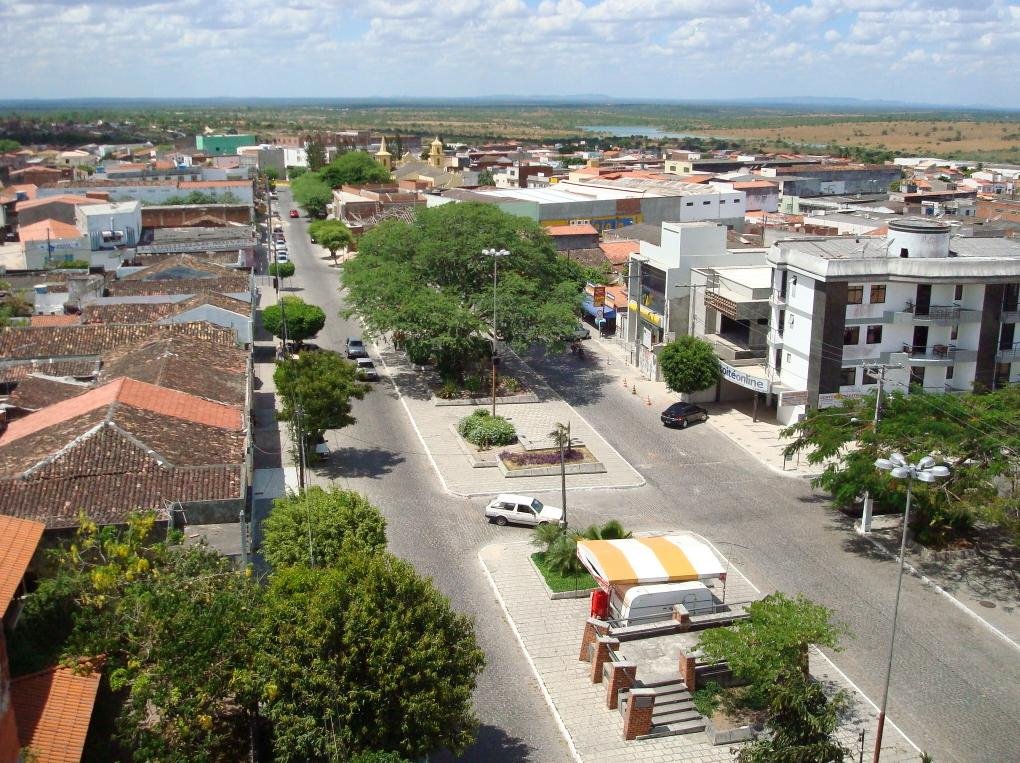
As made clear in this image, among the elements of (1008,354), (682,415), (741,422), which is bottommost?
(741,422)

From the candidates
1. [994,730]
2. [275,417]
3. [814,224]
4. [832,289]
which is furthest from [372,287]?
[814,224]

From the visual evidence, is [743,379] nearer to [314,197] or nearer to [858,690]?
[858,690]

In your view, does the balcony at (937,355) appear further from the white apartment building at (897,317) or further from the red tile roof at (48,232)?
the red tile roof at (48,232)

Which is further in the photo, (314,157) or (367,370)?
(314,157)

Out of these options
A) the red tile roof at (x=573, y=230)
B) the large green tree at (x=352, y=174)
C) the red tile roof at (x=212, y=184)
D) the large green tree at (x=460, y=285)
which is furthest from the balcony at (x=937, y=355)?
the large green tree at (x=352, y=174)

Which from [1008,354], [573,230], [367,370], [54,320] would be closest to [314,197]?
[573,230]

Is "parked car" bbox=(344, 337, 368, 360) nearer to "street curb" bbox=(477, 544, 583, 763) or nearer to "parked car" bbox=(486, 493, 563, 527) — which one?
"parked car" bbox=(486, 493, 563, 527)

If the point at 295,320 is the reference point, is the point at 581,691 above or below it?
below
